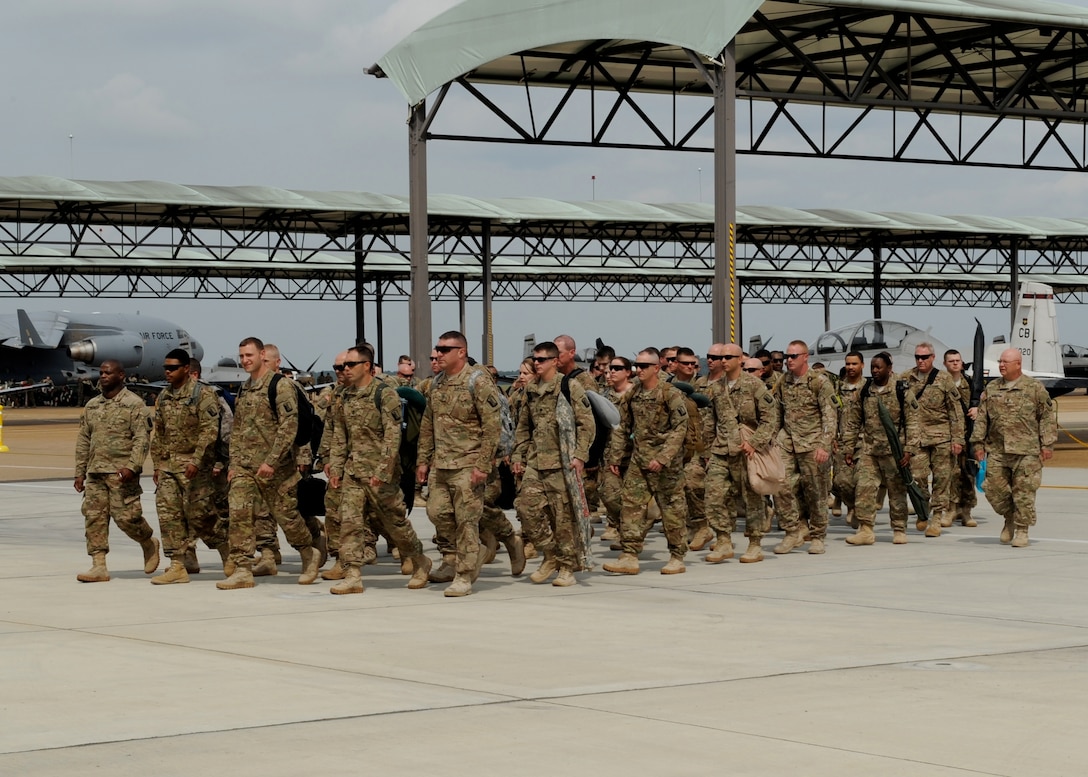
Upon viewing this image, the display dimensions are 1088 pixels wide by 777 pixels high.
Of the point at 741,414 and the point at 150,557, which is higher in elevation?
the point at 741,414

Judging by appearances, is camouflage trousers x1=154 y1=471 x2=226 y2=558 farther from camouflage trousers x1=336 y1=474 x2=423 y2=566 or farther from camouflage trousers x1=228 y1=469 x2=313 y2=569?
camouflage trousers x1=336 y1=474 x2=423 y2=566

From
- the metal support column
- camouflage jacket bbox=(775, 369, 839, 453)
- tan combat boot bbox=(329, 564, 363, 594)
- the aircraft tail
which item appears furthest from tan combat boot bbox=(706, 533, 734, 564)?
the aircraft tail

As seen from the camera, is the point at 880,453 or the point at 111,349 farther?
the point at 111,349

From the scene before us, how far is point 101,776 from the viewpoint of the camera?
5117 millimetres

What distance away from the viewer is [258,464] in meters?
10.6

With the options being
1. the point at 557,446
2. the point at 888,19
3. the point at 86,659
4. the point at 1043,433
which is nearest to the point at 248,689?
the point at 86,659

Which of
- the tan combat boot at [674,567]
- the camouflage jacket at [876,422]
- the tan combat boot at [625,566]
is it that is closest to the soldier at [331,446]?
the tan combat boot at [625,566]

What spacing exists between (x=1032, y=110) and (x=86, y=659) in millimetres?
21127

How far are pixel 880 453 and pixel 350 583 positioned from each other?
5.69 meters

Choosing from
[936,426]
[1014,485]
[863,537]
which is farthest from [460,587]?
[936,426]

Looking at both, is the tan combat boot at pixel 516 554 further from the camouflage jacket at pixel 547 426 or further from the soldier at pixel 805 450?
the soldier at pixel 805 450

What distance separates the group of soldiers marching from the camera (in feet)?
33.5

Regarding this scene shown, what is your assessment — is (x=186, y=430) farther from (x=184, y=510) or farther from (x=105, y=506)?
(x=105, y=506)

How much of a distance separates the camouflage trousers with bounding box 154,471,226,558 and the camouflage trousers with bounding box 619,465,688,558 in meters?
3.33
